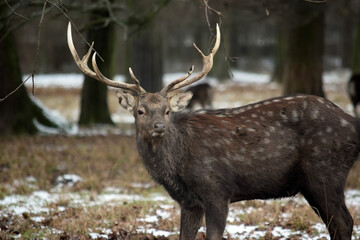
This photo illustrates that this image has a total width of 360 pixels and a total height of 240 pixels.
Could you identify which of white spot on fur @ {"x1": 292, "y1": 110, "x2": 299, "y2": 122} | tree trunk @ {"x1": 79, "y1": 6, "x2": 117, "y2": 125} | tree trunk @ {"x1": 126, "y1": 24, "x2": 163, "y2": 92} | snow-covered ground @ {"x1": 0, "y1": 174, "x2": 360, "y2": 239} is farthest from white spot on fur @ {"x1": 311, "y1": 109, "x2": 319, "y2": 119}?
tree trunk @ {"x1": 126, "y1": 24, "x2": 163, "y2": 92}

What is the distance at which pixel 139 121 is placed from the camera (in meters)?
5.32

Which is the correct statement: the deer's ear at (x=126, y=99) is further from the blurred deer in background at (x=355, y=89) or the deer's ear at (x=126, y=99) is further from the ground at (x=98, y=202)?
the blurred deer in background at (x=355, y=89)

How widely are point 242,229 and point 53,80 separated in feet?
101

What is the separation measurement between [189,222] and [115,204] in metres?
2.07

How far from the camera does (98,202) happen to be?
7.40 m

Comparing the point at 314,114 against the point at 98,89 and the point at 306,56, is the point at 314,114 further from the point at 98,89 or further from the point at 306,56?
the point at 98,89

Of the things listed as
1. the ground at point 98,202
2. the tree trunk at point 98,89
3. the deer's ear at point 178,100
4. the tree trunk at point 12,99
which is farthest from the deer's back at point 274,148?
the tree trunk at point 98,89

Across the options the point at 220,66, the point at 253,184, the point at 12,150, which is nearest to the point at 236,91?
the point at 220,66

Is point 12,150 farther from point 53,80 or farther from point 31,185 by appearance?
point 53,80

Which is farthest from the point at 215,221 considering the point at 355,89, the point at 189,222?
the point at 355,89

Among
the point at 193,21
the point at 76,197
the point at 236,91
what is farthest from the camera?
the point at 193,21

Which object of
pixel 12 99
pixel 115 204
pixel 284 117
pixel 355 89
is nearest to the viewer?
pixel 284 117

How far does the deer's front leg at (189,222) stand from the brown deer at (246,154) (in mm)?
10

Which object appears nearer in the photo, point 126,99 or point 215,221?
point 215,221
